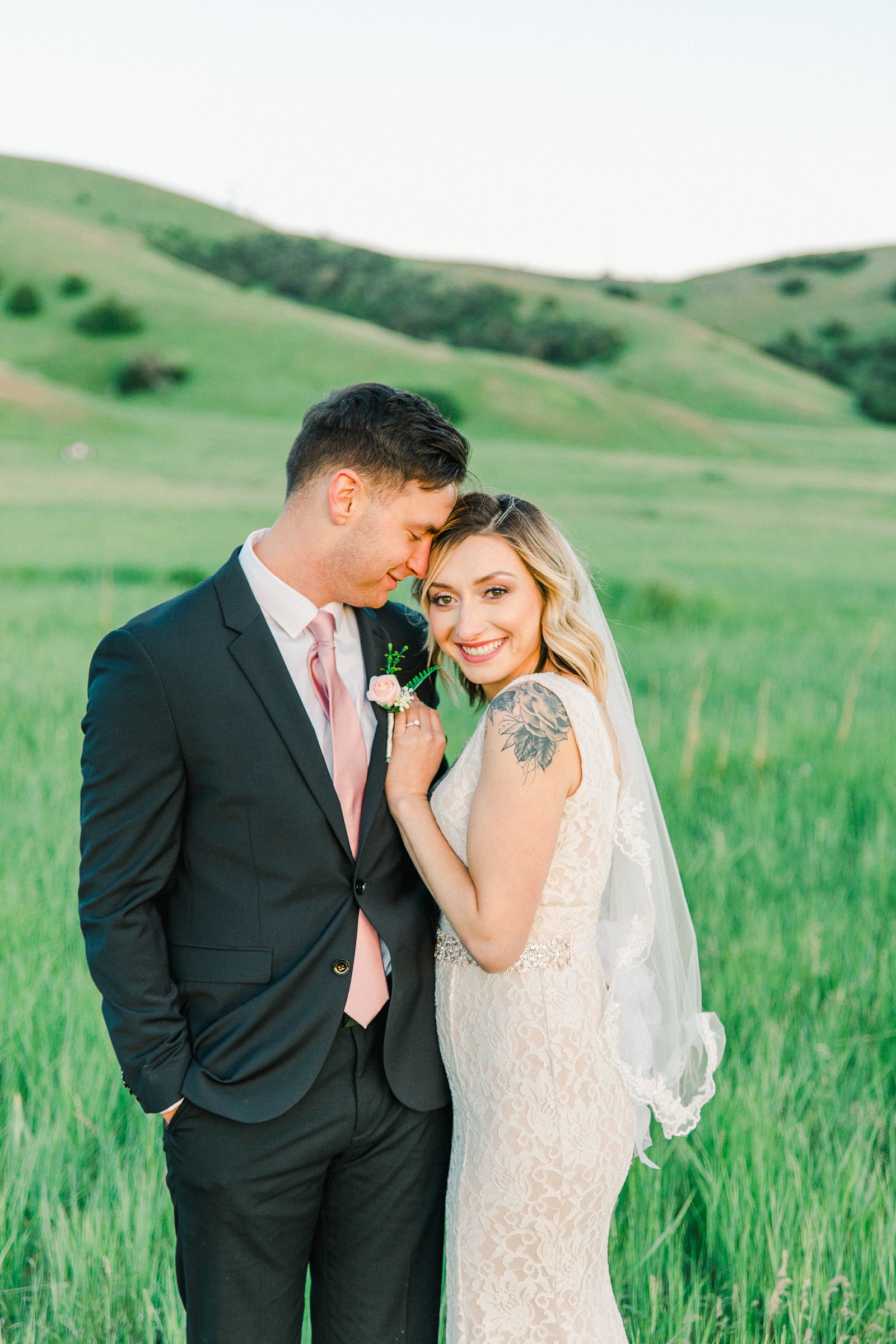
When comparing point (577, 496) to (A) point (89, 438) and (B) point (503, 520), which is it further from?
(B) point (503, 520)

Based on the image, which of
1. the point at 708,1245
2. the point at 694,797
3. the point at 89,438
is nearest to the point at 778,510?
the point at 89,438

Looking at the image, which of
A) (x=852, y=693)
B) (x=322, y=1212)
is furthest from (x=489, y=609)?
(x=852, y=693)

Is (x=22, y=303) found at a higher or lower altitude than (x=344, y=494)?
higher

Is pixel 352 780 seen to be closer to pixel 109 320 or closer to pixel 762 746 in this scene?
pixel 762 746

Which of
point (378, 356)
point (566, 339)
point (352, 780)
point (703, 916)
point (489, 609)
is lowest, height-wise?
point (703, 916)

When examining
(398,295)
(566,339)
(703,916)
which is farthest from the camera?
(398,295)

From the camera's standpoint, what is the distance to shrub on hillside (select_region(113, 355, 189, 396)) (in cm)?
4719

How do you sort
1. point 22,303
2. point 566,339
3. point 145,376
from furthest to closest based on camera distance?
point 566,339 → point 22,303 → point 145,376

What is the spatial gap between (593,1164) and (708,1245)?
1.05m

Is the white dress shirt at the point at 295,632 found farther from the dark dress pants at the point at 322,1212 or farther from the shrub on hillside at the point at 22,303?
the shrub on hillside at the point at 22,303

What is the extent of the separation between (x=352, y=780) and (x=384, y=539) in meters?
0.58

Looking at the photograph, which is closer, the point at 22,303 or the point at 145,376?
the point at 145,376

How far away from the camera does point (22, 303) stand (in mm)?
53062

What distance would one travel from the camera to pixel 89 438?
34.7m
